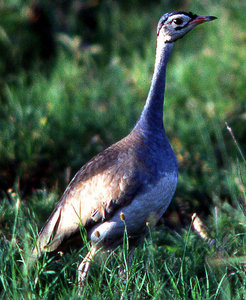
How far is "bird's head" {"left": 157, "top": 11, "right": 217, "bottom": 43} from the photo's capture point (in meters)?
3.47

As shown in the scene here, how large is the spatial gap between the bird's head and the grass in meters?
0.98

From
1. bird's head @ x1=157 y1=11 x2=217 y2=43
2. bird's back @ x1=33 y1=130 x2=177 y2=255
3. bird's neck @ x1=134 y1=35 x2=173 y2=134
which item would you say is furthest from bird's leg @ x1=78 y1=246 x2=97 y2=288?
bird's head @ x1=157 y1=11 x2=217 y2=43

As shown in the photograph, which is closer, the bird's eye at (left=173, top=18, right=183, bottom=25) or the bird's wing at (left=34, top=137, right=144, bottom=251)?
the bird's wing at (left=34, top=137, right=144, bottom=251)

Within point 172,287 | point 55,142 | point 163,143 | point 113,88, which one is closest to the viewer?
point 172,287

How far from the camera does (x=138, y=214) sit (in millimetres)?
3117

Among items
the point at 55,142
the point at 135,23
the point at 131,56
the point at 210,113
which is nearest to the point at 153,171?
the point at 55,142

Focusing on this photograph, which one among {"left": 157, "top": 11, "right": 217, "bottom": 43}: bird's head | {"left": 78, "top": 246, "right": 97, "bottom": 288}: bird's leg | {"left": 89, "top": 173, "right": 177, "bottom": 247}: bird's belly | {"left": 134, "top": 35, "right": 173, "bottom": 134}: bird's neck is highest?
{"left": 157, "top": 11, "right": 217, "bottom": 43}: bird's head

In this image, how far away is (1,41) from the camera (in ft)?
21.7

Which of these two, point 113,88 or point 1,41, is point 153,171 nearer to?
point 113,88

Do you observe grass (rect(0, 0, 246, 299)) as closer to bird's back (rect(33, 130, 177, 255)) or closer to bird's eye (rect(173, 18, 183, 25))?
bird's back (rect(33, 130, 177, 255))

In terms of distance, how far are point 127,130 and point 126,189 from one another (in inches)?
87.8

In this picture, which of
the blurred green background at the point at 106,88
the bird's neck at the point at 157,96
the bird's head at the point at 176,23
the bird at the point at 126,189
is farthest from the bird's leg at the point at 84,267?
the bird's head at the point at 176,23

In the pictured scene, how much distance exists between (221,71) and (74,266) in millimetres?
3528

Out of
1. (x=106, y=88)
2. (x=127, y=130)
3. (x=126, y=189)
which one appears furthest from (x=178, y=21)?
(x=106, y=88)
